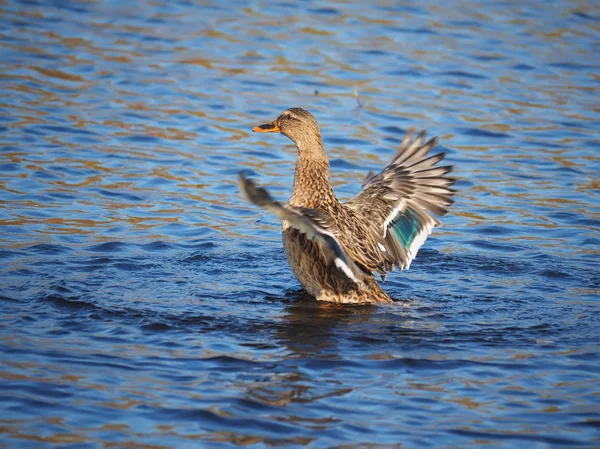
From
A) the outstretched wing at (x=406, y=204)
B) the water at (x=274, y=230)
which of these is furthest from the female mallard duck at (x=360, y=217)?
the water at (x=274, y=230)

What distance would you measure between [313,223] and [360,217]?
1.20 metres

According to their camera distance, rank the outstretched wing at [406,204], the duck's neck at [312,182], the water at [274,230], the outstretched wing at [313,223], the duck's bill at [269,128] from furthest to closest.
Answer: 1. the duck's bill at [269,128]
2. the outstretched wing at [406,204]
3. the duck's neck at [312,182]
4. the outstretched wing at [313,223]
5. the water at [274,230]

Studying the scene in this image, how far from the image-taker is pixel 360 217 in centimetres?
753

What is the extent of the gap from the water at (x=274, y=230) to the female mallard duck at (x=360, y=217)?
25 centimetres

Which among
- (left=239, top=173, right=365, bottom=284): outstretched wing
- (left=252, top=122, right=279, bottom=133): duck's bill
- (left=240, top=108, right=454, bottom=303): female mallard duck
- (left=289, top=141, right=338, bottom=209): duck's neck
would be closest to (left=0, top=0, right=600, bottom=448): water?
(left=240, top=108, right=454, bottom=303): female mallard duck

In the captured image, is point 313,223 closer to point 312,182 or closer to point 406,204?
point 312,182

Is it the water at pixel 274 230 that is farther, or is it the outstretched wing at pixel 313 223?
the outstretched wing at pixel 313 223

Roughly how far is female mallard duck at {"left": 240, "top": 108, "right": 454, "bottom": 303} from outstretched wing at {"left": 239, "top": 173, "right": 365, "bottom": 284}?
2 centimetres

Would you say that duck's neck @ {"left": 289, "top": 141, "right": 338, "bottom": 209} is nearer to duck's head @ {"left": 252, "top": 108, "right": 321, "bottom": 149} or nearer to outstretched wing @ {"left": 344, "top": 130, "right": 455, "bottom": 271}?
duck's head @ {"left": 252, "top": 108, "right": 321, "bottom": 149}

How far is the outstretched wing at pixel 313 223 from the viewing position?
5531 millimetres

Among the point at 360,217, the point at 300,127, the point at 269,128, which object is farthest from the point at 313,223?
the point at 269,128

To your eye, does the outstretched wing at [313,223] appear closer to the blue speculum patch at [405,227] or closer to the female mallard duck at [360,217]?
the female mallard duck at [360,217]

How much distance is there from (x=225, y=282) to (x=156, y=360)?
177 centimetres

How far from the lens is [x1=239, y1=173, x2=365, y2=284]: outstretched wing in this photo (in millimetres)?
5531
